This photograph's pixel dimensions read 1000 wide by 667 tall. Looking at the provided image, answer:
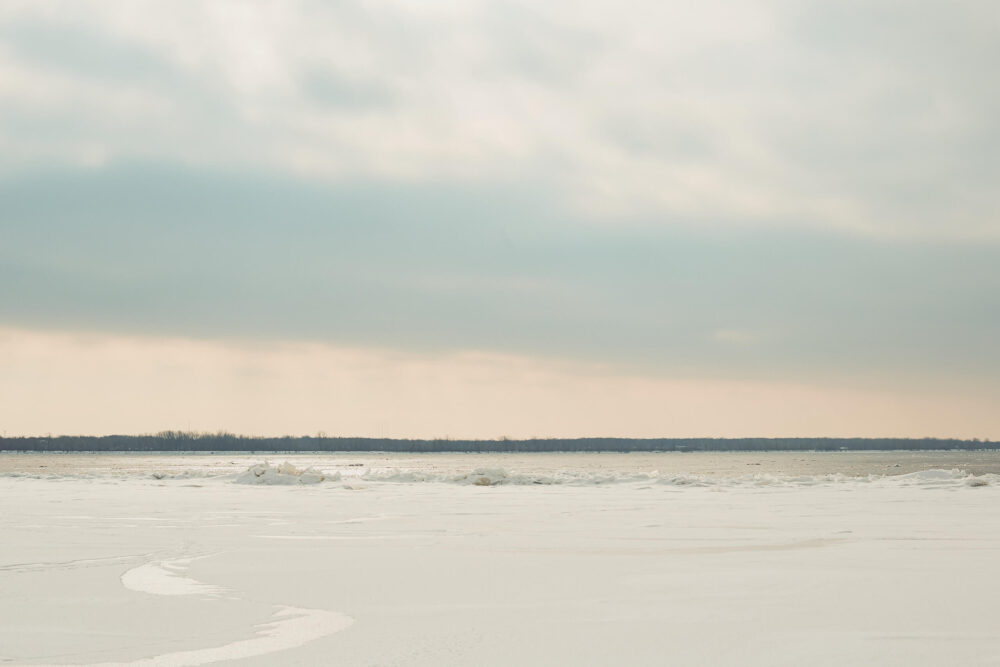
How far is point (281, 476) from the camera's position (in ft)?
109

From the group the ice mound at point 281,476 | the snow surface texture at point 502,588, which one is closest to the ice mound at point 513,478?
the ice mound at point 281,476

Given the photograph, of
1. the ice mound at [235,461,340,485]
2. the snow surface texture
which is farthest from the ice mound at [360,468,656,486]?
the snow surface texture

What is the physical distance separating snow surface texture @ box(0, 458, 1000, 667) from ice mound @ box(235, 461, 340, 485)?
1510cm

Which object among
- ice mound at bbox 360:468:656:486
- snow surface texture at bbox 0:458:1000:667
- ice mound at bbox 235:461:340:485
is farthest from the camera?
ice mound at bbox 235:461:340:485

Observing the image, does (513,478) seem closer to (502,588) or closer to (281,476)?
(281,476)

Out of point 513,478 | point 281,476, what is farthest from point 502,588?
point 281,476

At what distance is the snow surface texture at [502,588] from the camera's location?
223 inches

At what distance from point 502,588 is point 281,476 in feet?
87.7

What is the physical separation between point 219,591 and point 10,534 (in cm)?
687

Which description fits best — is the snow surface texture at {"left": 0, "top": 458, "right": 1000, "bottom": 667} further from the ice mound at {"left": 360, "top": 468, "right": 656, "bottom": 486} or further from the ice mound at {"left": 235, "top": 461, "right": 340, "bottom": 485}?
the ice mound at {"left": 235, "top": 461, "right": 340, "bottom": 485}

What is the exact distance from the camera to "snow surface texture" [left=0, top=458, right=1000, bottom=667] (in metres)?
5.66

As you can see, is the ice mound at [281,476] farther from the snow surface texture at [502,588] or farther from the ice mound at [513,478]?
the snow surface texture at [502,588]

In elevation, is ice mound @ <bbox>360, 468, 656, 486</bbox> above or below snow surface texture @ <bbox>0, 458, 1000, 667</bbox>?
below

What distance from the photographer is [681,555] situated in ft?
34.6
